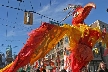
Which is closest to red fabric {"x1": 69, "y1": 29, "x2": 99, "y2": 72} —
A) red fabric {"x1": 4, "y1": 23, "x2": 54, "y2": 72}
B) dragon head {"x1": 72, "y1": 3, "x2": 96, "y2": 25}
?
dragon head {"x1": 72, "y1": 3, "x2": 96, "y2": 25}

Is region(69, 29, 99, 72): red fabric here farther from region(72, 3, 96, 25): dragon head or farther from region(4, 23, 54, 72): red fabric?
region(4, 23, 54, 72): red fabric

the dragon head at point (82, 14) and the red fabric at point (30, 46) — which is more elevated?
the dragon head at point (82, 14)

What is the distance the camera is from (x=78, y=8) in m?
8.27

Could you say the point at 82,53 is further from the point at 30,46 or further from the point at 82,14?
the point at 30,46

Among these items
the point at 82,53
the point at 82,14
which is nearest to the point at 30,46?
the point at 82,53

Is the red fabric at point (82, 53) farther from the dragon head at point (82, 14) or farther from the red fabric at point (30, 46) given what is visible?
the red fabric at point (30, 46)

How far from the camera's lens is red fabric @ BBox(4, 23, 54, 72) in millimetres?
5320

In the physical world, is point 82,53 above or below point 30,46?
below

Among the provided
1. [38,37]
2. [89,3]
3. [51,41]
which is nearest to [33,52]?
[38,37]

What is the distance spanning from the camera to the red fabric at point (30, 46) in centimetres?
532

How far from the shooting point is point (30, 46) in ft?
18.4

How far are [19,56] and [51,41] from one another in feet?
3.85

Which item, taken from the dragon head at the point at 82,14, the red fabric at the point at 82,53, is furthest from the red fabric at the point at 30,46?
the dragon head at the point at 82,14

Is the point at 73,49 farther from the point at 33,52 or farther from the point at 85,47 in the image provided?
the point at 33,52
